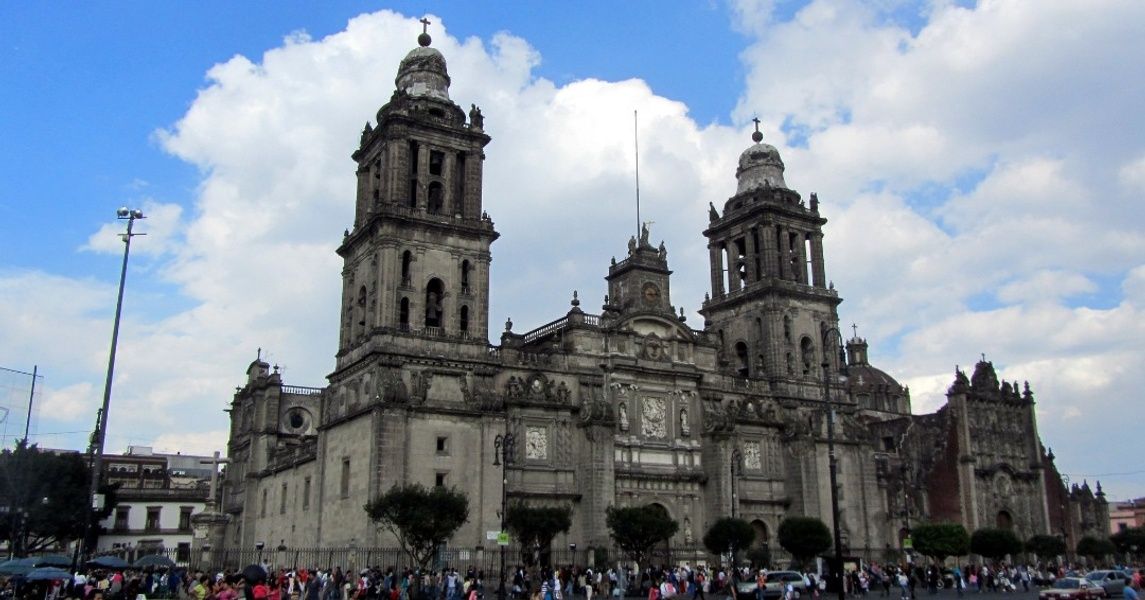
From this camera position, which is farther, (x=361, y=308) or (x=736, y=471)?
(x=736, y=471)

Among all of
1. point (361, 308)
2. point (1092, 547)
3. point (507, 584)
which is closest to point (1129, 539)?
point (1092, 547)

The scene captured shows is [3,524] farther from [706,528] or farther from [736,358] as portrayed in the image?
[736,358]

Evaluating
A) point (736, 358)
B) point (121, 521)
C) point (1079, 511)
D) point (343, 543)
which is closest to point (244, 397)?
point (121, 521)

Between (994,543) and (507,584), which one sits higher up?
(994,543)

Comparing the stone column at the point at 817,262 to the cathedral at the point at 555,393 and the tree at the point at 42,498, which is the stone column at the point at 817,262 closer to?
the cathedral at the point at 555,393

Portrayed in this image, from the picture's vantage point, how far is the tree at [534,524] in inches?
1786

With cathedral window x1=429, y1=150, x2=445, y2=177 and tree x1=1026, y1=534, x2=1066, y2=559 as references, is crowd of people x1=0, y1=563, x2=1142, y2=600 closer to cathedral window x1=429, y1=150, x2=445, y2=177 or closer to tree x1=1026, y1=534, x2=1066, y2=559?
tree x1=1026, y1=534, x2=1066, y2=559

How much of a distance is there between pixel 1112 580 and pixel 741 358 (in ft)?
94.4

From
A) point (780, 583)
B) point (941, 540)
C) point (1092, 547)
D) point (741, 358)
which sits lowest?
point (780, 583)

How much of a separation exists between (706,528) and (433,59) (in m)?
31.1

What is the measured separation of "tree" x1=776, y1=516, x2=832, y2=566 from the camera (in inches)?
2066

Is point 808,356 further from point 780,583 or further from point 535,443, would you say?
point 780,583

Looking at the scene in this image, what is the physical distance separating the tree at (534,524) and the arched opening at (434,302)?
1117 cm

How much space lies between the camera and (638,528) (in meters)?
46.6
